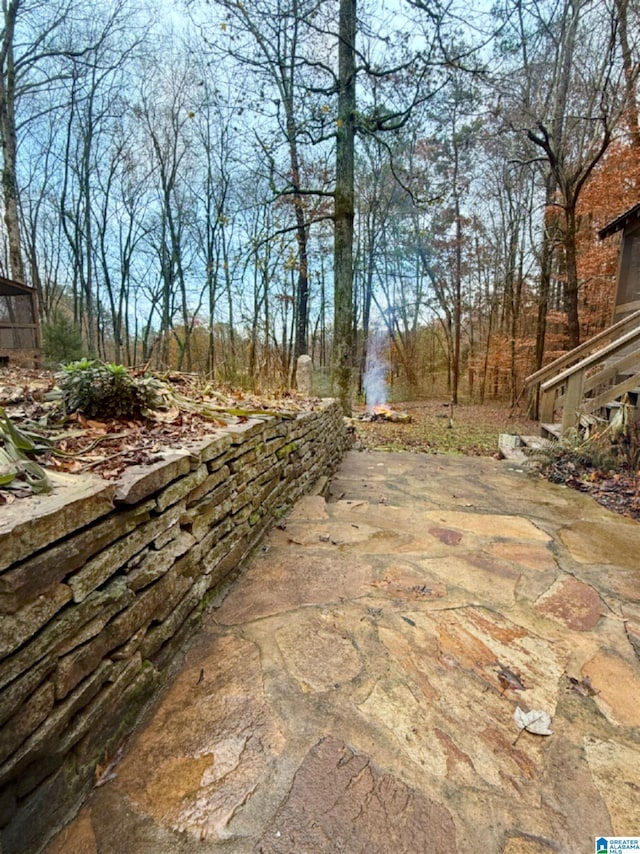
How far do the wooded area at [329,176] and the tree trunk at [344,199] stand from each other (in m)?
0.04

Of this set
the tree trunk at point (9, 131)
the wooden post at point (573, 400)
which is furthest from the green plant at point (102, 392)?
the tree trunk at point (9, 131)

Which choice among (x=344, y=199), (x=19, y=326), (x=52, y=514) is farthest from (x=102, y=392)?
(x=19, y=326)

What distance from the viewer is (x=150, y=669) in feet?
3.76

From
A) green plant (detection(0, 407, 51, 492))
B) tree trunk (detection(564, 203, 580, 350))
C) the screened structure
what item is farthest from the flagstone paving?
the screened structure

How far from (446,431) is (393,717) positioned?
24.2 ft

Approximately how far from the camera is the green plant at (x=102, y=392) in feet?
5.77

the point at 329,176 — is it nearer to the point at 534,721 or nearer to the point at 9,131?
the point at 9,131

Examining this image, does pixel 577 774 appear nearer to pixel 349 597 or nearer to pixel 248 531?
pixel 349 597

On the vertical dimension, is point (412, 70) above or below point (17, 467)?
above

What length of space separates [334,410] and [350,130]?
186 inches

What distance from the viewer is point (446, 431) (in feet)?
26.2

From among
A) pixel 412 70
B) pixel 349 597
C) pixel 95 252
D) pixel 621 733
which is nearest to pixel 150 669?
pixel 349 597

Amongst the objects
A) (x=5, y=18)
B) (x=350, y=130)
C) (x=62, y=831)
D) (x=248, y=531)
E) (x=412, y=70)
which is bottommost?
(x=62, y=831)

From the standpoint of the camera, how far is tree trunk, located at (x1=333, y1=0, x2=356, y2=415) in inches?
229
